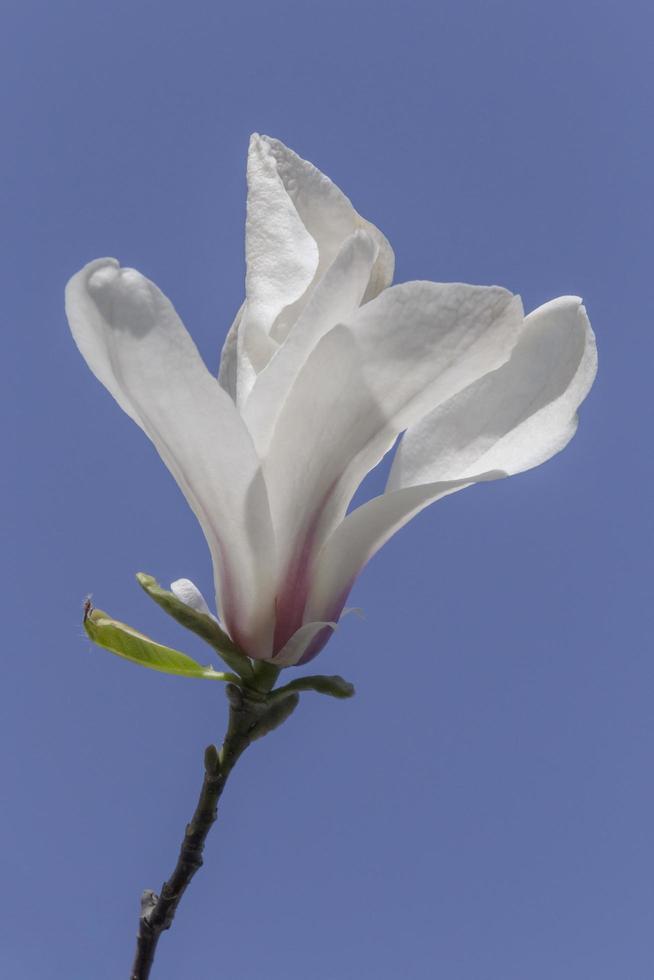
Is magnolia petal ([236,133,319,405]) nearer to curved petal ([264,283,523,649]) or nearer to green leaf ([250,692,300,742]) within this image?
curved petal ([264,283,523,649])

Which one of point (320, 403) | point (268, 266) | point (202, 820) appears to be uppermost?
point (268, 266)

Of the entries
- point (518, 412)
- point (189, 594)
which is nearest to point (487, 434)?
point (518, 412)

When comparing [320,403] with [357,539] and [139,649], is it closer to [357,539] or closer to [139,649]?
[357,539]

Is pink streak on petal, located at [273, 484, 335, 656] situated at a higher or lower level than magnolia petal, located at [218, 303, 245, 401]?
lower

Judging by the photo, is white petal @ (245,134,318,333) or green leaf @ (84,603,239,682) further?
white petal @ (245,134,318,333)

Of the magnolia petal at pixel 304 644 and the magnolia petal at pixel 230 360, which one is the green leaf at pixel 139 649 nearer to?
the magnolia petal at pixel 304 644

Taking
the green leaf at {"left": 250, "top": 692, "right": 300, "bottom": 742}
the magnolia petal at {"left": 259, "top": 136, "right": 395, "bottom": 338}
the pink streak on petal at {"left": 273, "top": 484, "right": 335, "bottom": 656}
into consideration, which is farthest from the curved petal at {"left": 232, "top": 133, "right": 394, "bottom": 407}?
the green leaf at {"left": 250, "top": 692, "right": 300, "bottom": 742}

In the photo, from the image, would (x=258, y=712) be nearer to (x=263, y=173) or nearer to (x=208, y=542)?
(x=208, y=542)

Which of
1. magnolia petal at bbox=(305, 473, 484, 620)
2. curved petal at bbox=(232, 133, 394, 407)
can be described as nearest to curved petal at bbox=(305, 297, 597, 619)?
magnolia petal at bbox=(305, 473, 484, 620)

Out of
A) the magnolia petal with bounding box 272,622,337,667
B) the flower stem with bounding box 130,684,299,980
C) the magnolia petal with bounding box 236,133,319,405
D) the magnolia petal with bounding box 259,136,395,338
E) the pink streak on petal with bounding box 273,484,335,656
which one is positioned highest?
the magnolia petal with bounding box 259,136,395,338

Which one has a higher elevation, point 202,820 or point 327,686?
point 327,686
